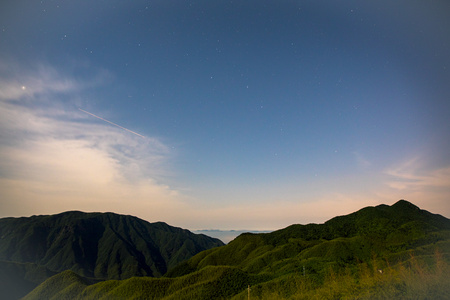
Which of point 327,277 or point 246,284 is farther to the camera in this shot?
point 246,284

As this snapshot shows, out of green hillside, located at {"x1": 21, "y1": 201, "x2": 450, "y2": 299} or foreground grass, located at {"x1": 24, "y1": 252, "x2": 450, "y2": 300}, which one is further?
foreground grass, located at {"x1": 24, "y1": 252, "x2": 450, "y2": 300}

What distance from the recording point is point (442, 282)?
4062cm

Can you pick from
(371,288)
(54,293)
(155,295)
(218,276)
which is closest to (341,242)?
(218,276)

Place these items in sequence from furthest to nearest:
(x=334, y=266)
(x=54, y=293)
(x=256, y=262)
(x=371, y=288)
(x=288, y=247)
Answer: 1. (x=288, y=247)
2. (x=256, y=262)
3. (x=54, y=293)
4. (x=334, y=266)
5. (x=371, y=288)

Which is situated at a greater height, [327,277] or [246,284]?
[327,277]

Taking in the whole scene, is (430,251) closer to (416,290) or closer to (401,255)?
(401,255)

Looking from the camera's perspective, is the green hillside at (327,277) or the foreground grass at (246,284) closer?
the green hillside at (327,277)

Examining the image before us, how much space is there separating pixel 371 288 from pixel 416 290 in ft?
21.0

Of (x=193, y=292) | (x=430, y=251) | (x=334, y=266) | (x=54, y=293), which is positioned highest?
(x=430, y=251)

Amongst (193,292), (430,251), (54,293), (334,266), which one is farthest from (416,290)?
(54,293)

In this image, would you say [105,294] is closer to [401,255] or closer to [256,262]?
[256,262]

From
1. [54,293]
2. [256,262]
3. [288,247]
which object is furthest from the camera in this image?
[288,247]

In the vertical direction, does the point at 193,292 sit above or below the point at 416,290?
below

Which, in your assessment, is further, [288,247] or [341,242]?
[288,247]
